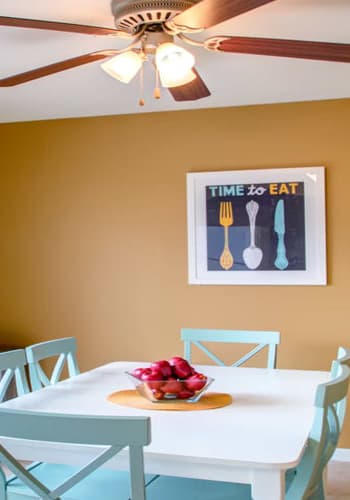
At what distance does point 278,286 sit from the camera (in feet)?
12.3

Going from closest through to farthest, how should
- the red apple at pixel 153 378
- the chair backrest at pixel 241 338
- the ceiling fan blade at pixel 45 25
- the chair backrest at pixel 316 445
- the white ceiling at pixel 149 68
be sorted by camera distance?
the chair backrest at pixel 316 445 → the ceiling fan blade at pixel 45 25 → the red apple at pixel 153 378 → the white ceiling at pixel 149 68 → the chair backrest at pixel 241 338

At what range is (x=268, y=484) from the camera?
5.31 feet

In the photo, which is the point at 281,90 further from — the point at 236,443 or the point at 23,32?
the point at 236,443

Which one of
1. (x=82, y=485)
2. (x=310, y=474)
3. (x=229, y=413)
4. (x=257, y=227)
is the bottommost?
(x=82, y=485)

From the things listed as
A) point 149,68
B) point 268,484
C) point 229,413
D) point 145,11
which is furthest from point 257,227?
point 268,484

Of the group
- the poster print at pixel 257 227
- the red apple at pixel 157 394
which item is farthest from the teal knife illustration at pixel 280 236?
the red apple at pixel 157 394

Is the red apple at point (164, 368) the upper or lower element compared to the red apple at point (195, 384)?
upper

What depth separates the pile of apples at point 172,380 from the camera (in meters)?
2.20

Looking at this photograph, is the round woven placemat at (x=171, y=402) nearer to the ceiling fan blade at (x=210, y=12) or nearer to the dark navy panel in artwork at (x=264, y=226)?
the ceiling fan blade at (x=210, y=12)

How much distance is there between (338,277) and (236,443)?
2123 mm

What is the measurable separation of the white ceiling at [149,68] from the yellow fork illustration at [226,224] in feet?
2.13

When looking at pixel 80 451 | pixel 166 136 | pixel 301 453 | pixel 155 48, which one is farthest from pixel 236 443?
pixel 166 136

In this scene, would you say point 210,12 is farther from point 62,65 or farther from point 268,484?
point 268,484

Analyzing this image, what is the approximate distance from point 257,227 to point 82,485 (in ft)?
6.92
